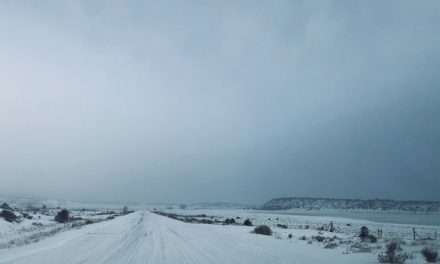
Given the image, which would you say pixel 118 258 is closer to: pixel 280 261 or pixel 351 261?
pixel 280 261

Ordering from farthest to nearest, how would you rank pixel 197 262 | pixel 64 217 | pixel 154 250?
pixel 64 217, pixel 154 250, pixel 197 262

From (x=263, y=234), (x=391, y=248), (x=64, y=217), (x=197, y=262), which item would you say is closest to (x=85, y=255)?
(x=197, y=262)

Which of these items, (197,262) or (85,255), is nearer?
(197,262)

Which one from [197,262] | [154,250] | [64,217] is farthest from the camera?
[64,217]

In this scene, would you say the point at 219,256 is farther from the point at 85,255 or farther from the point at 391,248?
the point at 391,248

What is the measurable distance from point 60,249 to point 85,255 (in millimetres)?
3337

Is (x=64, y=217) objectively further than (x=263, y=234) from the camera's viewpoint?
Yes

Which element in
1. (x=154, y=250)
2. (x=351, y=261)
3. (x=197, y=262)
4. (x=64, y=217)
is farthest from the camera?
(x=64, y=217)

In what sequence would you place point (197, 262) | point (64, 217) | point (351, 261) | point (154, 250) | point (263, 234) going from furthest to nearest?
1. point (64, 217)
2. point (263, 234)
3. point (154, 250)
4. point (351, 261)
5. point (197, 262)

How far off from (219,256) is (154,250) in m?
3.76

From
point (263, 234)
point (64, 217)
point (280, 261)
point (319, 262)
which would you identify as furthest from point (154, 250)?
point (64, 217)

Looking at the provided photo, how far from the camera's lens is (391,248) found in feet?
62.7

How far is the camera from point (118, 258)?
58.1ft

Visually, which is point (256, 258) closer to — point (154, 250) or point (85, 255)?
point (154, 250)
